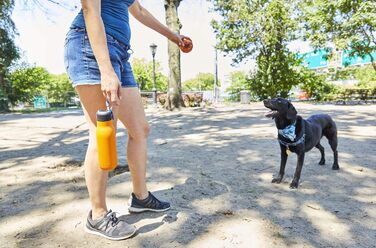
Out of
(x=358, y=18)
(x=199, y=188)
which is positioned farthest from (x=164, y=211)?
(x=358, y=18)

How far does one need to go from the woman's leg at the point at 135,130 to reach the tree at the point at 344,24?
19376 millimetres

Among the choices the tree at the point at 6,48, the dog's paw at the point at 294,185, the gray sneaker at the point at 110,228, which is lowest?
the dog's paw at the point at 294,185

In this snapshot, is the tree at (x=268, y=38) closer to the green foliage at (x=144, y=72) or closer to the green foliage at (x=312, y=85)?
the green foliage at (x=312, y=85)

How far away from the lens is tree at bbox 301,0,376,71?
18312 millimetres

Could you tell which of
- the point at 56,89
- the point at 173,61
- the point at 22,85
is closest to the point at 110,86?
the point at 173,61

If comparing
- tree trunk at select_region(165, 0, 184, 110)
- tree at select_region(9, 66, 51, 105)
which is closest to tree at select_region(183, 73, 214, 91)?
tree at select_region(9, 66, 51, 105)

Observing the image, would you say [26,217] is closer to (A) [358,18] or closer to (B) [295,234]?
(B) [295,234]

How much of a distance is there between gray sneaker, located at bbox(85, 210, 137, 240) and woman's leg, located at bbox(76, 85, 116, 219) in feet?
0.14

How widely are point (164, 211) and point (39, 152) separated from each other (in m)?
3.45

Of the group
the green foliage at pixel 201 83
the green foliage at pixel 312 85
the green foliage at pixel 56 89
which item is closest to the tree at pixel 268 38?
the green foliage at pixel 312 85

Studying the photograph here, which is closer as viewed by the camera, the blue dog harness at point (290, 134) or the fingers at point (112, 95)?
the fingers at point (112, 95)

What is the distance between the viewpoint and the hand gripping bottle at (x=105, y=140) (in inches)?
71.7

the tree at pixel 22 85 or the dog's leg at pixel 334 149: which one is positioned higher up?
the tree at pixel 22 85

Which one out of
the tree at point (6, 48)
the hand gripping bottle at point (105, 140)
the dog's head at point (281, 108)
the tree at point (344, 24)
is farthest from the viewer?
the tree at point (6, 48)
